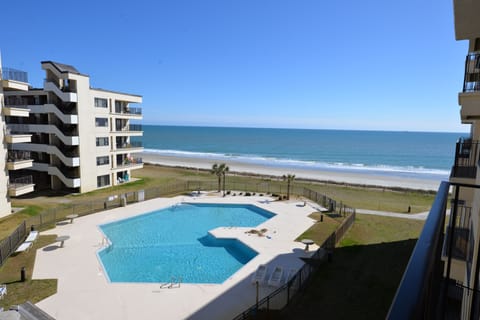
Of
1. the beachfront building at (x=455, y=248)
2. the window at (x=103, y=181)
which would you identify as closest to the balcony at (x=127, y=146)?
the window at (x=103, y=181)

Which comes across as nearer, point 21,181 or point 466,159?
point 466,159

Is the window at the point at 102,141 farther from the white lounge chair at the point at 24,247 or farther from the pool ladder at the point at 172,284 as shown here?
the pool ladder at the point at 172,284

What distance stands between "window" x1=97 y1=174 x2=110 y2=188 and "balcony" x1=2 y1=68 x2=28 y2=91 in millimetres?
12894

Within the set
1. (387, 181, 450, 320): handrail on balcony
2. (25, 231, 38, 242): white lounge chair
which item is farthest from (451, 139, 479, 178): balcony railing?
(25, 231, 38, 242): white lounge chair

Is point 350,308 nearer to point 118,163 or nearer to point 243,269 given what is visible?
point 243,269

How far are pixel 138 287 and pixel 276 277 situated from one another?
6.82 metres

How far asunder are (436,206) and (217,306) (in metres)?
12.7

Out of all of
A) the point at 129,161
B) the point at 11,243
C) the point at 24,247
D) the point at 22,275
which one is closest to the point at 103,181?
the point at 129,161

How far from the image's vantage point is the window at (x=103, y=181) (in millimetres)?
36731

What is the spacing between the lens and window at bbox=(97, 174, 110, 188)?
36731 mm

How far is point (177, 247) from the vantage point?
21578 millimetres

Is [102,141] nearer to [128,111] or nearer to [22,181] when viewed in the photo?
[128,111]

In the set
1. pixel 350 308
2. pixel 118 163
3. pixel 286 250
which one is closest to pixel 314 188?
pixel 286 250

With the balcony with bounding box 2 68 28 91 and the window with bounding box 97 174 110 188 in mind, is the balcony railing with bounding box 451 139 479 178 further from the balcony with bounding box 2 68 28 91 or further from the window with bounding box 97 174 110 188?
the window with bounding box 97 174 110 188
